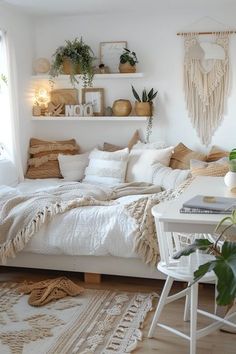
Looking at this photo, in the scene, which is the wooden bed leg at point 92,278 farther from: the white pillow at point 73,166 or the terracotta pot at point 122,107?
the terracotta pot at point 122,107

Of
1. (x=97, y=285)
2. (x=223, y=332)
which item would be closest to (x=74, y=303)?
(x=97, y=285)

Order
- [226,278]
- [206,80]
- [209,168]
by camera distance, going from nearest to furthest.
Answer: [226,278] < [209,168] < [206,80]

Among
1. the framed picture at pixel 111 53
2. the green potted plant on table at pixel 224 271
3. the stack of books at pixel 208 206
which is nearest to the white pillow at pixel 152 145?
the framed picture at pixel 111 53

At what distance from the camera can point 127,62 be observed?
4.88 m

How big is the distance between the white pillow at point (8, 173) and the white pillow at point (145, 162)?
1077 millimetres

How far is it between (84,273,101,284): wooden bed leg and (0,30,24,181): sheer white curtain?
1.63m

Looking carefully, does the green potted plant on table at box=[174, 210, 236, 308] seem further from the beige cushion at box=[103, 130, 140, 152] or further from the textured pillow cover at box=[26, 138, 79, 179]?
the textured pillow cover at box=[26, 138, 79, 179]

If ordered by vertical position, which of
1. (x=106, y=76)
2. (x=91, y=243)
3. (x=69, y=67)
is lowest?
(x=91, y=243)

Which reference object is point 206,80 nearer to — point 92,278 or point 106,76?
point 106,76

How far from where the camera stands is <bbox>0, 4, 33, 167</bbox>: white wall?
481 centimetres

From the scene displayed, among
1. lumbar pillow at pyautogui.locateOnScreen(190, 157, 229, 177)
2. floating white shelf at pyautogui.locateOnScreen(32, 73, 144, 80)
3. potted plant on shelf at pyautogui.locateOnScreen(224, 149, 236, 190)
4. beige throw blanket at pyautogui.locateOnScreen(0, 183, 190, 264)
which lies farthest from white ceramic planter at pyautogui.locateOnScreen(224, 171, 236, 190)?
floating white shelf at pyautogui.locateOnScreen(32, 73, 144, 80)

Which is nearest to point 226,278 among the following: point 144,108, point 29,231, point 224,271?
point 224,271

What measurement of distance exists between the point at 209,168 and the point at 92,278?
134cm

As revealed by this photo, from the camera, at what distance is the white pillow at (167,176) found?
4.29 metres
